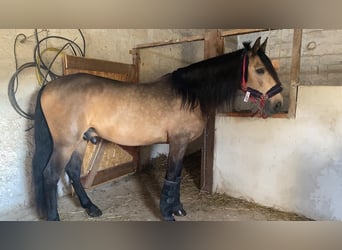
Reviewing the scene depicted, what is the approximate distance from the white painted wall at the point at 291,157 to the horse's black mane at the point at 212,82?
0.43m

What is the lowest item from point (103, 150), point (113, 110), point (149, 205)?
point (149, 205)

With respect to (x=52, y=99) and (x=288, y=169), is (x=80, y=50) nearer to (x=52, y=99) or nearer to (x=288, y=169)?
(x=52, y=99)

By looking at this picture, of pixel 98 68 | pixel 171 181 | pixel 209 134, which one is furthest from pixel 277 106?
pixel 98 68

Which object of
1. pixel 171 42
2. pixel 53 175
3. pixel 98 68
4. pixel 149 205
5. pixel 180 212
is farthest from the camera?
pixel 171 42

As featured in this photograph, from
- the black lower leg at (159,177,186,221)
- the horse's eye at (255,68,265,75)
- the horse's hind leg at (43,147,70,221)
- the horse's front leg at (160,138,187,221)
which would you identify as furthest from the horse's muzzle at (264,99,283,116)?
the horse's hind leg at (43,147,70,221)

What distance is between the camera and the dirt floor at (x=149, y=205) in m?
1.57

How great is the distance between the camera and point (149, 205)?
173 centimetres

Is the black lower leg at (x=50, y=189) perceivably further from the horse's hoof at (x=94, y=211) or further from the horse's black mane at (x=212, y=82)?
the horse's black mane at (x=212, y=82)

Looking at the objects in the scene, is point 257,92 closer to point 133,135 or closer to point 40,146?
point 133,135

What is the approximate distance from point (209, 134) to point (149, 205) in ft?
2.29

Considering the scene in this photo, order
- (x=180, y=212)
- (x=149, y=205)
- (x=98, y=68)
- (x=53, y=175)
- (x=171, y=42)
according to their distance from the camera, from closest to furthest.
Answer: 1. (x=53, y=175)
2. (x=180, y=212)
3. (x=149, y=205)
4. (x=98, y=68)
5. (x=171, y=42)

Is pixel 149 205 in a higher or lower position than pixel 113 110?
lower

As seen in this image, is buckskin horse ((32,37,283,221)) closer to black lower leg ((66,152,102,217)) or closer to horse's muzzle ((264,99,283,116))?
horse's muzzle ((264,99,283,116))
